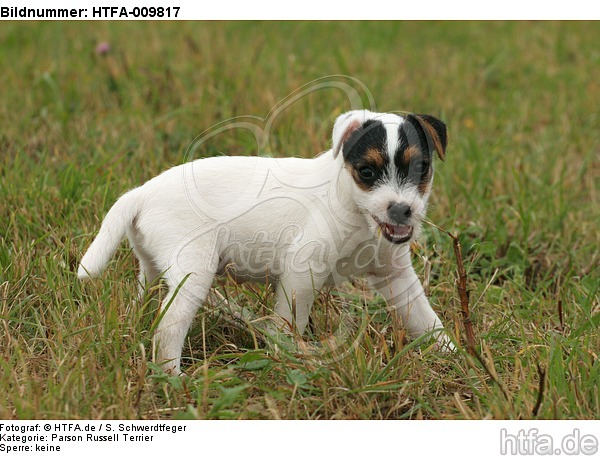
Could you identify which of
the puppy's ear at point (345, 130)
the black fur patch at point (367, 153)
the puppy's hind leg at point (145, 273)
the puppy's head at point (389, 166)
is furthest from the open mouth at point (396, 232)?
the puppy's hind leg at point (145, 273)

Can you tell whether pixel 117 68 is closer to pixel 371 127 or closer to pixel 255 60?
pixel 255 60

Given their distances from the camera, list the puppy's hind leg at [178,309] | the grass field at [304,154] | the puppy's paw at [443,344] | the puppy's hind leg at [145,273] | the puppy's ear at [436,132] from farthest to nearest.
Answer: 1. the puppy's hind leg at [145,273]
2. the puppy's paw at [443,344]
3. the puppy's ear at [436,132]
4. the puppy's hind leg at [178,309]
5. the grass field at [304,154]

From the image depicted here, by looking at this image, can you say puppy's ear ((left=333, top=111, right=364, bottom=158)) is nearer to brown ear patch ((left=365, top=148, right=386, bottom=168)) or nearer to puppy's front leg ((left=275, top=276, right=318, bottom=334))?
brown ear patch ((left=365, top=148, right=386, bottom=168))

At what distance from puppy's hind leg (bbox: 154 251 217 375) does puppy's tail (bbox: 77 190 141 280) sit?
12.1 inches

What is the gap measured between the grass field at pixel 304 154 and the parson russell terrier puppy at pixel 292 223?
0.65 ft

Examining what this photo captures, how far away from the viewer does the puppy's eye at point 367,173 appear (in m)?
3.73

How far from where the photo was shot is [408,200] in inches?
144

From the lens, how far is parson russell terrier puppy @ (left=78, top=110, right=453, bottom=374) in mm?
3748

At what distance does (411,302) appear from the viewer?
13.8 feet

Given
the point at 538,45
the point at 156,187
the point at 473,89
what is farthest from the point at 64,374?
the point at 538,45

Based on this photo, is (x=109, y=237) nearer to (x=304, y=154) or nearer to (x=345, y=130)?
(x=345, y=130)

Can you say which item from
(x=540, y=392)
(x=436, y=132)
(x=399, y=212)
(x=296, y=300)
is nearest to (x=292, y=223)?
(x=296, y=300)

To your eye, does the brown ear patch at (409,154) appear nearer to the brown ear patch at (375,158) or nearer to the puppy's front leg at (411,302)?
the brown ear patch at (375,158)
